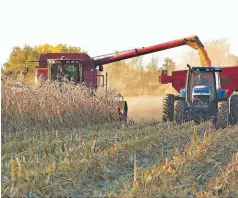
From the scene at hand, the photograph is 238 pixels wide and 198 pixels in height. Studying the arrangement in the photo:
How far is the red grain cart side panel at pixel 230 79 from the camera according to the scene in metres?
15.5

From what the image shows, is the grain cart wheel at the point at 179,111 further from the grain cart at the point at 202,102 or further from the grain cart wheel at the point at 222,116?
the grain cart wheel at the point at 222,116

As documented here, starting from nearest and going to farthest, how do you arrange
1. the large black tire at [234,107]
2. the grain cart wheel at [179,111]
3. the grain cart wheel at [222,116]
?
the grain cart wheel at [222,116], the grain cart wheel at [179,111], the large black tire at [234,107]


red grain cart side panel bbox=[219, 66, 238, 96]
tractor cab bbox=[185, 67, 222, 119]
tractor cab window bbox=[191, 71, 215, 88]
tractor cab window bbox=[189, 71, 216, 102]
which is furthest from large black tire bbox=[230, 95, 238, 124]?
red grain cart side panel bbox=[219, 66, 238, 96]

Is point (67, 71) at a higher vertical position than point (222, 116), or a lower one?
higher

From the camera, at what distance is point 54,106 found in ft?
37.6

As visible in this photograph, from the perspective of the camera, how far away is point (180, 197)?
490 centimetres

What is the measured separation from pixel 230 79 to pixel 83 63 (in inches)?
180

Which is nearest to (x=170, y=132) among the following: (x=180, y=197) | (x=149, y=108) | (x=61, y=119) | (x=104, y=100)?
(x=61, y=119)

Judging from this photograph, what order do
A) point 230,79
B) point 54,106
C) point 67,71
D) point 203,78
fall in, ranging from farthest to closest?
point 230,79, point 67,71, point 203,78, point 54,106

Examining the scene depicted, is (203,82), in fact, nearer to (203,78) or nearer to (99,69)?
(203,78)

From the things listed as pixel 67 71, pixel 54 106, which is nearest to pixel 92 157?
pixel 54 106

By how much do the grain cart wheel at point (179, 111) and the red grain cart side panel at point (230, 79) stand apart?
326cm

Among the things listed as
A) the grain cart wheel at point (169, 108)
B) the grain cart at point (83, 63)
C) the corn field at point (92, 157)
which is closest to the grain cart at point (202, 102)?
the grain cart wheel at point (169, 108)

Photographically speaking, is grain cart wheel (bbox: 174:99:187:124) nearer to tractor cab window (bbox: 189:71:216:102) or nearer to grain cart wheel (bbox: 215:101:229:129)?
tractor cab window (bbox: 189:71:216:102)
